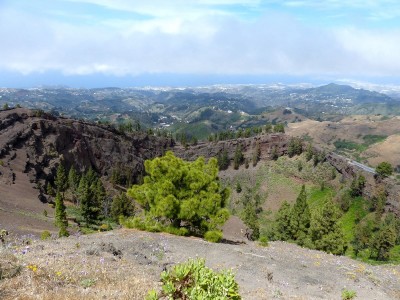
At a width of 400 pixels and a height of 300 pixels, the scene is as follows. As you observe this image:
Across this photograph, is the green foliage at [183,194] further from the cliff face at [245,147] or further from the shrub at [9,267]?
the cliff face at [245,147]

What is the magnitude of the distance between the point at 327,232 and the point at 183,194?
31.5 meters

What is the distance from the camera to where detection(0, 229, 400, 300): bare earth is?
34.4ft

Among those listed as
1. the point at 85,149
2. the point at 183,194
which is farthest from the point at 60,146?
the point at 183,194

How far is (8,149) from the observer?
97.2 m

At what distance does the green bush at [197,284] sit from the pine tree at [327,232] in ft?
154

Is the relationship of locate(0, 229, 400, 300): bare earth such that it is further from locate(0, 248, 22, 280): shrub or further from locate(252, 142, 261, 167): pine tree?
locate(252, 142, 261, 167): pine tree

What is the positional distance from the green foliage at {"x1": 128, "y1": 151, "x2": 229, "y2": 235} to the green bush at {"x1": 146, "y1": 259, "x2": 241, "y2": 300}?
812 inches

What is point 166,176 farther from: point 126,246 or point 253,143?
point 253,143

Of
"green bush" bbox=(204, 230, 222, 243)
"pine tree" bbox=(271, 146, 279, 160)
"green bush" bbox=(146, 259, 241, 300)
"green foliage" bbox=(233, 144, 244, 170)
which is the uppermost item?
"green bush" bbox=(146, 259, 241, 300)

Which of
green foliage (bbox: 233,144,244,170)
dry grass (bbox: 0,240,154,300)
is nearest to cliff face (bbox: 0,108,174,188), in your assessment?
green foliage (bbox: 233,144,244,170)

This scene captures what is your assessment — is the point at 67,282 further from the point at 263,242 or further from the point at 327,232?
the point at 327,232

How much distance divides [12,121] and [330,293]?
10846cm

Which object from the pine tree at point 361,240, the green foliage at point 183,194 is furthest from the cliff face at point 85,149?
the green foliage at point 183,194

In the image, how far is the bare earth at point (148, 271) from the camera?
10.5 meters
